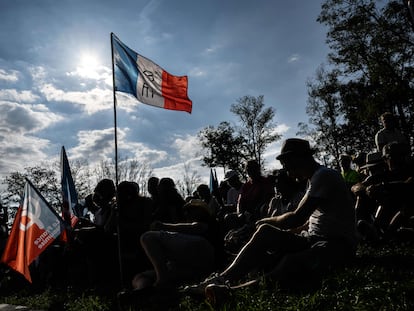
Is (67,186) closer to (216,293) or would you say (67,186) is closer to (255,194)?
(255,194)

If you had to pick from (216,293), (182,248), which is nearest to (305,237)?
(216,293)

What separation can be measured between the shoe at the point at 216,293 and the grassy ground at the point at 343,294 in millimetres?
37

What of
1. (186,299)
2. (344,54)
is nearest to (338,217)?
(186,299)

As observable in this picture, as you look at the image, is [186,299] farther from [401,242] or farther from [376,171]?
[376,171]

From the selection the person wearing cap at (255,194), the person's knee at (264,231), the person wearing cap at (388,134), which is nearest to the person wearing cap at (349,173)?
the person wearing cap at (388,134)

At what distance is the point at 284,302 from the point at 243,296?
392mm

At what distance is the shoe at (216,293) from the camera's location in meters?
3.07

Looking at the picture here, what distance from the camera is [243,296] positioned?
306 cm

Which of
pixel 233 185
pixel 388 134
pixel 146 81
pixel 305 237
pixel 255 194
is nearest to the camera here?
pixel 305 237

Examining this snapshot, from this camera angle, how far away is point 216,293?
3.10 meters

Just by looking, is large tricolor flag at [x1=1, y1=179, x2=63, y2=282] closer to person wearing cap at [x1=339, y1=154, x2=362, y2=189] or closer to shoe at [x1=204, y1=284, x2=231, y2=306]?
shoe at [x1=204, y1=284, x2=231, y2=306]

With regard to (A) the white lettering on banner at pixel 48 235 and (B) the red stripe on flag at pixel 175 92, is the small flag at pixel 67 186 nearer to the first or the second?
(A) the white lettering on banner at pixel 48 235

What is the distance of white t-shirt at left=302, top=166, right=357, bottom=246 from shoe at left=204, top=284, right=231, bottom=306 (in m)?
1.21

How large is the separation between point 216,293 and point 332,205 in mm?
1497
